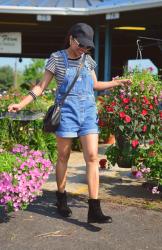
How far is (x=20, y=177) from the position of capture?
13.1ft

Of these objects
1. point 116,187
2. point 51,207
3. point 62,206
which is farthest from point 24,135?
point 62,206

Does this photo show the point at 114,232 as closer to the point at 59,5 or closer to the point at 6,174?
the point at 6,174

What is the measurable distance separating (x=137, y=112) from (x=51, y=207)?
1292 millimetres

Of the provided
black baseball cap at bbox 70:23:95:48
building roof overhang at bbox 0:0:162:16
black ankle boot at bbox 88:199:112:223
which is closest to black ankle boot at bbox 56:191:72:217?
black ankle boot at bbox 88:199:112:223

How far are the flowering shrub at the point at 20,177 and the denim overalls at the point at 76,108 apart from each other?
0.34 metres

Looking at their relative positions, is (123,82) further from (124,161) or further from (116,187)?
(116,187)

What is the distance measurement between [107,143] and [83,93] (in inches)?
207

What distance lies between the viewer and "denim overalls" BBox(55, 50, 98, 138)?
423 centimetres

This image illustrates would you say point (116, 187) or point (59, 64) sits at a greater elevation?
point (59, 64)

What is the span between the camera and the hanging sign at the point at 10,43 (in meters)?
13.1

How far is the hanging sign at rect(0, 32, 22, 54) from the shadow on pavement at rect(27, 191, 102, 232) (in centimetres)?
836

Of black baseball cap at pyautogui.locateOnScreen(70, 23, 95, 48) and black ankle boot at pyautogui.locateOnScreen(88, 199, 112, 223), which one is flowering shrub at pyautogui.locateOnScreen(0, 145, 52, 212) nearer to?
black ankle boot at pyautogui.locateOnScreen(88, 199, 112, 223)

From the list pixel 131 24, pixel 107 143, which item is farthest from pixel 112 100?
pixel 131 24

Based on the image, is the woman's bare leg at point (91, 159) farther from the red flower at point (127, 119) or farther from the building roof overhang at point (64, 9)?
the building roof overhang at point (64, 9)
